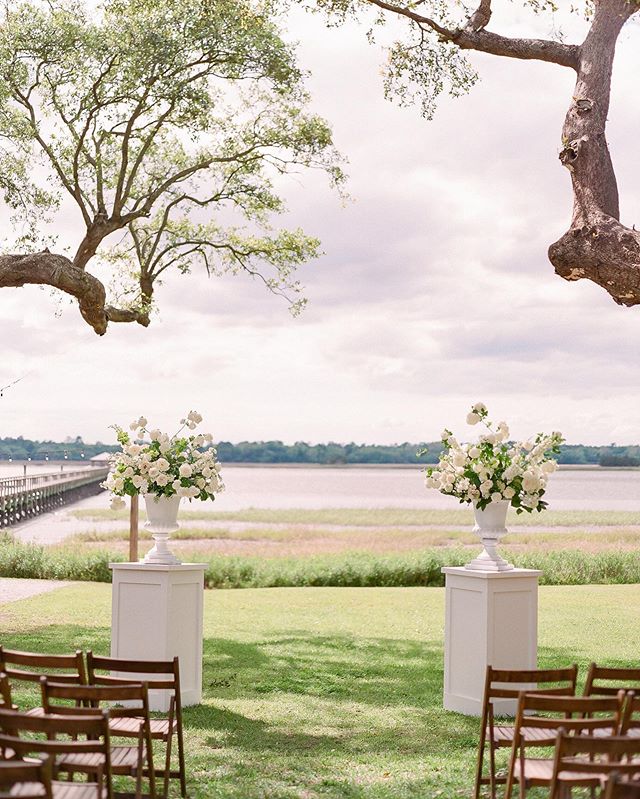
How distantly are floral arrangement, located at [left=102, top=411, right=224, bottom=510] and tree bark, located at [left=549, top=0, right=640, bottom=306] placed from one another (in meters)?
3.12

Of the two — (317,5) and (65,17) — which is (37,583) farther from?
(317,5)

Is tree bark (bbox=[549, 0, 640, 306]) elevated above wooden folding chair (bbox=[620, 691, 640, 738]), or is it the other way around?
tree bark (bbox=[549, 0, 640, 306])

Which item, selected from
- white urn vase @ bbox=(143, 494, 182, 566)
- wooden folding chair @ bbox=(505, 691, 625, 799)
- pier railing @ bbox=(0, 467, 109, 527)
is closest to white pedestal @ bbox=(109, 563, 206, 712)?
white urn vase @ bbox=(143, 494, 182, 566)

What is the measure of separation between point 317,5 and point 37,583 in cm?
1220

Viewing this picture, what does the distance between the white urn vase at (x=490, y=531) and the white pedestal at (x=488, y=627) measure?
0.13m

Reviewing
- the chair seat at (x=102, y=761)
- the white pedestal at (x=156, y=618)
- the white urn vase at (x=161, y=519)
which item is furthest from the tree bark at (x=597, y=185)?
the chair seat at (x=102, y=761)

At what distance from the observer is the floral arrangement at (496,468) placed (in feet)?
25.8

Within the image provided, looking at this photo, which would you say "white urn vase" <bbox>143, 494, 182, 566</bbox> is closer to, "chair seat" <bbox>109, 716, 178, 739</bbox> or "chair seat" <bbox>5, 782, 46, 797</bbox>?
"chair seat" <bbox>109, 716, 178, 739</bbox>

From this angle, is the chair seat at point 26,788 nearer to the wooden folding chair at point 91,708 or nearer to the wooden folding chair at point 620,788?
the wooden folding chair at point 91,708

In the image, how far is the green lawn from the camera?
6.34 m

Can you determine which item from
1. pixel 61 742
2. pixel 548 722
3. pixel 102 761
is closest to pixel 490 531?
pixel 548 722

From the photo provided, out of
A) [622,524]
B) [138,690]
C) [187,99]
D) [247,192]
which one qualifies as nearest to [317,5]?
[187,99]

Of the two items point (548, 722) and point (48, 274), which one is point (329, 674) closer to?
point (48, 274)

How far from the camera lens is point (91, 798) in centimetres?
423
